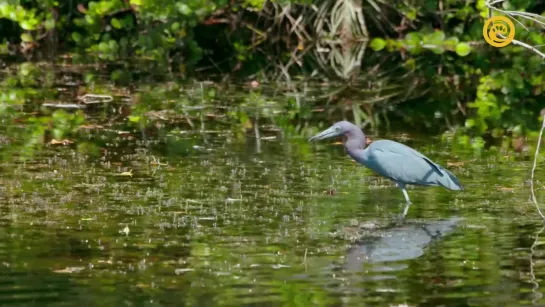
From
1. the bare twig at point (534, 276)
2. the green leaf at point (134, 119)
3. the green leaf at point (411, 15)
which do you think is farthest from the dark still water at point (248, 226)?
the green leaf at point (411, 15)

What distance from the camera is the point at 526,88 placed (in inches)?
558

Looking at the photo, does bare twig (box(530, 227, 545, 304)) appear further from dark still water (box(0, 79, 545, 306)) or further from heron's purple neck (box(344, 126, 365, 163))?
heron's purple neck (box(344, 126, 365, 163))

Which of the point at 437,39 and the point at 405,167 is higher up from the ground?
the point at 437,39

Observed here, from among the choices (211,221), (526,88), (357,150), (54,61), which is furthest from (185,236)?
(54,61)

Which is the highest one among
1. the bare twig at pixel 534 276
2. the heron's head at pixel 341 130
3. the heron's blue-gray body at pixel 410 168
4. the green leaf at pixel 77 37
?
the green leaf at pixel 77 37

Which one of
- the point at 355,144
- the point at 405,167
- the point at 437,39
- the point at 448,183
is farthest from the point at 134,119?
the point at 448,183

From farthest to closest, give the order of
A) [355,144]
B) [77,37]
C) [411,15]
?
1. [411,15]
2. [77,37]
3. [355,144]

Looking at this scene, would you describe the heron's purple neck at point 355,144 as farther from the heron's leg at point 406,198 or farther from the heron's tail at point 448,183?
the heron's tail at point 448,183

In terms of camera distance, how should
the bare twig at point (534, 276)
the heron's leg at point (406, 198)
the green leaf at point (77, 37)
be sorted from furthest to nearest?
1. the green leaf at point (77, 37)
2. the heron's leg at point (406, 198)
3. the bare twig at point (534, 276)

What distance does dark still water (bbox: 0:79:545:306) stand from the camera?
20.7 ft

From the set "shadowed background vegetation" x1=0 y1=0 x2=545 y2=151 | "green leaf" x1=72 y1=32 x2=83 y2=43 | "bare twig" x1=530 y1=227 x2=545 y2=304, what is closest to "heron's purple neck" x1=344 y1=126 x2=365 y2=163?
"bare twig" x1=530 y1=227 x2=545 y2=304

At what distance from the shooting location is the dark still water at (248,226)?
6.32 metres

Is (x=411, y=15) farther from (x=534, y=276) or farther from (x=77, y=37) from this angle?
(x=534, y=276)

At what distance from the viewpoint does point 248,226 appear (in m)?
7.89
